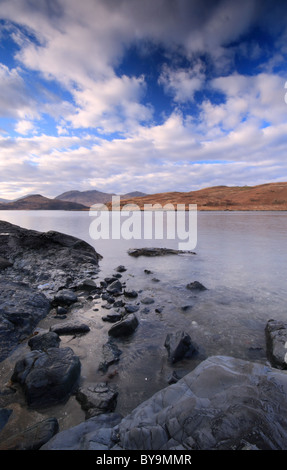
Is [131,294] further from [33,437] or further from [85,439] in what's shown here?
[85,439]

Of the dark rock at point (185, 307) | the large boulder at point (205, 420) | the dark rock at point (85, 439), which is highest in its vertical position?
the large boulder at point (205, 420)

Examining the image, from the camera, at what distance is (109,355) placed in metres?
4.95

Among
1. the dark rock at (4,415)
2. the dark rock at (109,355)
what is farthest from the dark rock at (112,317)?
the dark rock at (4,415)

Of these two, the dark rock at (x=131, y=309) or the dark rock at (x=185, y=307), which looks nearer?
the dark rock at (x=131, y=309)

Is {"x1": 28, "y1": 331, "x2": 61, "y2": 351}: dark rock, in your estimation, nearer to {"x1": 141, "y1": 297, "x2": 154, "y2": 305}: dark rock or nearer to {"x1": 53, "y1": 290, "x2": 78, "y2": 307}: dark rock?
{"x1": 53, "y1": 290, "x2": 78, "y2": 307}: dark rock

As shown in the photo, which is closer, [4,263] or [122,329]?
[122,329]

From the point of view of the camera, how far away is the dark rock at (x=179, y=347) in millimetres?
4797

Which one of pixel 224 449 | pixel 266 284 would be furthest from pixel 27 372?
pixel 266 284

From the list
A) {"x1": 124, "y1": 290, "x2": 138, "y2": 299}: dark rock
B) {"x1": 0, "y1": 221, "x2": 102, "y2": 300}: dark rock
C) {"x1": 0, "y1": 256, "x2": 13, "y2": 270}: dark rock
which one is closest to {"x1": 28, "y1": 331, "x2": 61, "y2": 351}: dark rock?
{"x1": 0, "y1": 221, "x2": 102, "y2": 300}: dark rock

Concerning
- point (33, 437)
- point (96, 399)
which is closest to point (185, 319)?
point (96, 399)

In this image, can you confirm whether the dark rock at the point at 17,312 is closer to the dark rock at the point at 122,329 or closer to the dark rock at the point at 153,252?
the dark rock at the point at 122,329

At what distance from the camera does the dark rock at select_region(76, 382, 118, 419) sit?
11.3 ft

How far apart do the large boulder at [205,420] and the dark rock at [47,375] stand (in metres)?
1.01

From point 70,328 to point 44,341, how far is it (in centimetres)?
81
